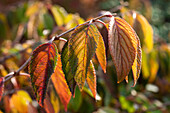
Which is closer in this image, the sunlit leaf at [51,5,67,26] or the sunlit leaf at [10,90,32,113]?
the sunlit leaf at [10,90,32,113]

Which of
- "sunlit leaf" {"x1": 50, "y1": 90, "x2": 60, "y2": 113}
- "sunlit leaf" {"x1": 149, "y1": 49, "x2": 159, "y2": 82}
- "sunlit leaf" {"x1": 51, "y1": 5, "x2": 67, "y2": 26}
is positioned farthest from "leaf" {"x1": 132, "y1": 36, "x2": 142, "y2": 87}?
"sunlit leaf" {"x1": 51, "y1": 5, "x2": 67, "y2": 26}

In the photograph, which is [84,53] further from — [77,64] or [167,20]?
[167,20]

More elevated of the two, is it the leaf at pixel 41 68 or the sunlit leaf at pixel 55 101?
→ the leaf at pixel 41 68

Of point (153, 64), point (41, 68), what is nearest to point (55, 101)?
point (41, 68)

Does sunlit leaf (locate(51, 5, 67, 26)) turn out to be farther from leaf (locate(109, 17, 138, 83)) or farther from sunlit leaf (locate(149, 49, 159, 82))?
leaf (locate(109, 17, 138, 83))

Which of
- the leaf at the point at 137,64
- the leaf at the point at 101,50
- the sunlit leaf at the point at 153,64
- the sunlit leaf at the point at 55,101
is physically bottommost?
the sunlit leaf at the point at 153,64

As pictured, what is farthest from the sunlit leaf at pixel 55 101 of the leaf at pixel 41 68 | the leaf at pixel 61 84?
the leaf at pixel 41 68

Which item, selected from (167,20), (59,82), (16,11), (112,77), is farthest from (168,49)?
(167,20)

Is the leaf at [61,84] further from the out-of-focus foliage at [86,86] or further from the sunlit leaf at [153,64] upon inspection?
the sunlit leaf at [153,64]

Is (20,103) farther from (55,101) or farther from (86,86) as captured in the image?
(86,86)
